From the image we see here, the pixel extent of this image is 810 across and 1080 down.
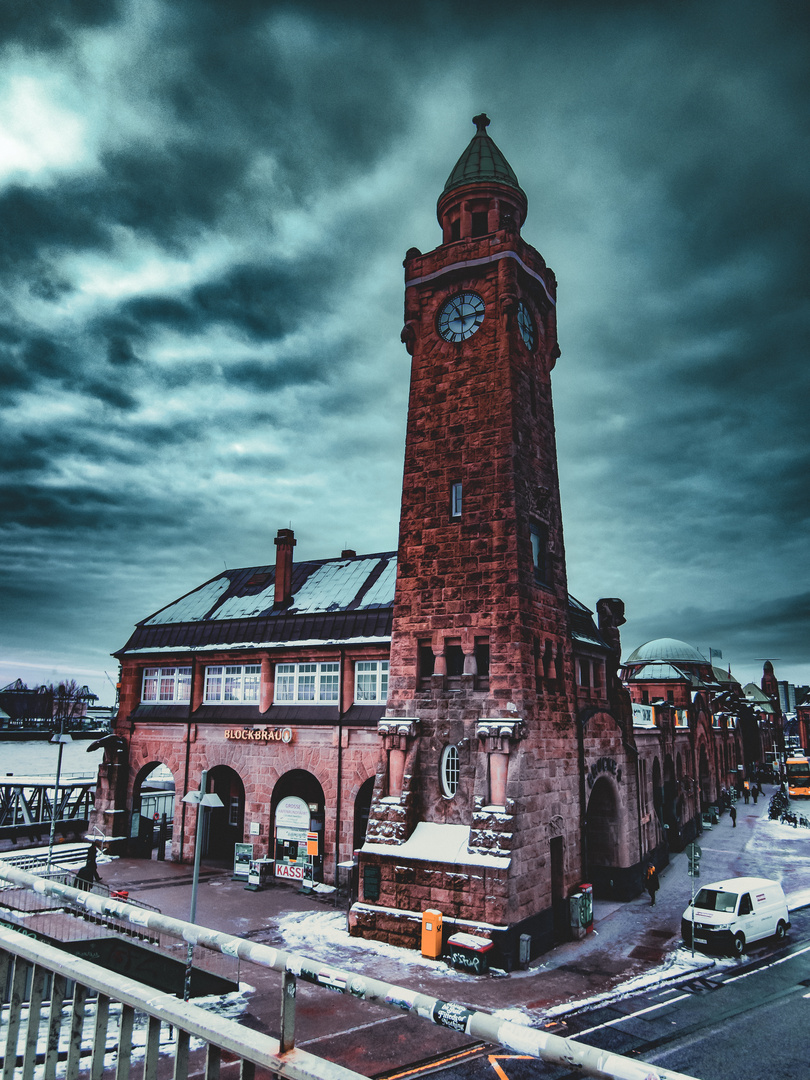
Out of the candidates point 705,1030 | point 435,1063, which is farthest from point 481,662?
point 435,1063

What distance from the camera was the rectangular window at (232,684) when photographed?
3284cm

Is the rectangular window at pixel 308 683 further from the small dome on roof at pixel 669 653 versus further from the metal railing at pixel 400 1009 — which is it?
the small dome on roof at pixel 669 653

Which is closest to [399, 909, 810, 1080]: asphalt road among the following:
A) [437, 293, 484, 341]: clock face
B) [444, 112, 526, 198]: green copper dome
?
[437, 293, 484, 341]: clock face

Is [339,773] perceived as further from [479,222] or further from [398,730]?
[479,222]

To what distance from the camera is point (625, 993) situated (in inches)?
670

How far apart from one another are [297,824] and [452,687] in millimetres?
11108

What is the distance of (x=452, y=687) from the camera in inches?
904

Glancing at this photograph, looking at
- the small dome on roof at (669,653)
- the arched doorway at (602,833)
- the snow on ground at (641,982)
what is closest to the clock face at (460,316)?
the arched doorway at (602,833)

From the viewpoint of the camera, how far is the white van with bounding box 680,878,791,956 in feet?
65.7

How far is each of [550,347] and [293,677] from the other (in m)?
17.7

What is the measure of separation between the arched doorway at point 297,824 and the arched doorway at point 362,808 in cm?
172

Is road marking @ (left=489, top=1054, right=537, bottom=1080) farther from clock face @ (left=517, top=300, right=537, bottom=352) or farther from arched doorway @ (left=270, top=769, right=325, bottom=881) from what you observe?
clock face @ (left=517, top=300, right=537, bottom=352)

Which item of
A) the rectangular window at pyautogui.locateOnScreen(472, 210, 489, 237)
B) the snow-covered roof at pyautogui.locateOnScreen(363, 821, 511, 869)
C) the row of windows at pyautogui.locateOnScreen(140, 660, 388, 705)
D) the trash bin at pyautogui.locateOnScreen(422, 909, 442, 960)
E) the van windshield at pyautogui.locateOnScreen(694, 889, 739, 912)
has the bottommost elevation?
the trash bin at pyautogui.locateOnScreen(422, 909, 442, 960)

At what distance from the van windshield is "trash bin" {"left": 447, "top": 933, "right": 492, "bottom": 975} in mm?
7001
